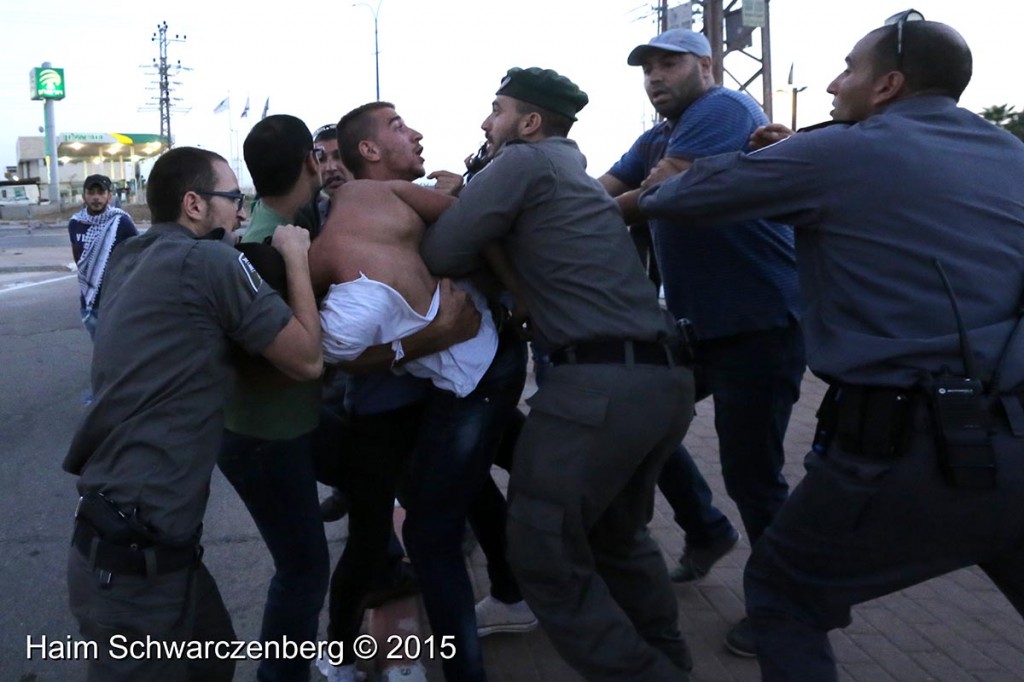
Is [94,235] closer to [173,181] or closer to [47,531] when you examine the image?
[47,531]

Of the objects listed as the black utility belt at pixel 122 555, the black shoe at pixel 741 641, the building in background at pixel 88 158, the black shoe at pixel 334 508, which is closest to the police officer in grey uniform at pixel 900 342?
the black shoe at pixel 741 641

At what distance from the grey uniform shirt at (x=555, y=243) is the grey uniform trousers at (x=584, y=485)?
0.14 m

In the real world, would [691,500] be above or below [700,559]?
above

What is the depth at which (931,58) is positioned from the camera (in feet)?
7.66

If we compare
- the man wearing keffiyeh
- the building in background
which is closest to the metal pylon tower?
the man wearing keffiyeh

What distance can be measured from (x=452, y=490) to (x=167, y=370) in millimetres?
1007

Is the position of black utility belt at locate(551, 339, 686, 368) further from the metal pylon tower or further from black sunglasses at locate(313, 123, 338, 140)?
the metal pylon tower

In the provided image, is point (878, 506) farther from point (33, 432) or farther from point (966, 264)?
point (33, 432)

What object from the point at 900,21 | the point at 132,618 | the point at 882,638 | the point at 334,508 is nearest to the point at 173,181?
the point at 132,618

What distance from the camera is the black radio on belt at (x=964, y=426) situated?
211 cm

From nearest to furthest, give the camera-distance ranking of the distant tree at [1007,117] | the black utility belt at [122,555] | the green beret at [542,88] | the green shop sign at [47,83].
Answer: the black utility belt at [122,555], the green beret at [542,88], the distant tree at [1007,117], the green shop sign at [47,83]

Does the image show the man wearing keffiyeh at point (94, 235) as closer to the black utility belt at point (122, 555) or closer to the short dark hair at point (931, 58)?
the black utility belt at point (122, 555)

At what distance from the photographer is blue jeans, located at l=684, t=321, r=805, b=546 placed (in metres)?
3.37

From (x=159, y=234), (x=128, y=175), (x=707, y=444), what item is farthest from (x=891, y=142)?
(x=128, y=175)
